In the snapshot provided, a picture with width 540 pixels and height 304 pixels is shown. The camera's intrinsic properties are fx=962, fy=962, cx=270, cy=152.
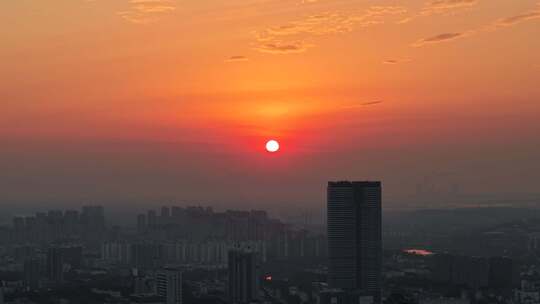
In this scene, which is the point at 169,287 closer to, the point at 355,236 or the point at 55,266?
the point at 355,236

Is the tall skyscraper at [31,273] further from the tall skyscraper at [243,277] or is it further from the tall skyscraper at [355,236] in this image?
the tall skyscraper at [355,236]

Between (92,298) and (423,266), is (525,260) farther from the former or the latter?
(92,298)

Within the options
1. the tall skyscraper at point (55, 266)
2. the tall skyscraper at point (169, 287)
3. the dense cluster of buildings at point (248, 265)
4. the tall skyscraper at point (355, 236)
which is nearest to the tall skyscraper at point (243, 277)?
the dense cluster of buildings at point (248, 265)

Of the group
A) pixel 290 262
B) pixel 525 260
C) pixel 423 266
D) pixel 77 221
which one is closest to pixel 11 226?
pixel 77 221

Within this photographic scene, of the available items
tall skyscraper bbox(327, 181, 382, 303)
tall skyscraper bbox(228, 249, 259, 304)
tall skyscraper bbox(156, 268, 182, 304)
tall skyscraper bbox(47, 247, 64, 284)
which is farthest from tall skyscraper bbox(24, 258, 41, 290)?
tall skyscraper bbox(327, 181, 382, 303)

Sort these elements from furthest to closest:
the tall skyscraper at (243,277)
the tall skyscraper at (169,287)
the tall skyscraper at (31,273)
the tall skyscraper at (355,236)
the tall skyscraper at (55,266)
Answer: the tall skyscraper at (55,266) → the tall skyscraper at (31,273) → the tall skyscraper at (243,277) → the tall skyscraper at (355,236) → the tall skyscraper at (169,287)

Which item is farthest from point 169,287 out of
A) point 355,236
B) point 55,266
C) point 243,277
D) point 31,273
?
point 55,266
